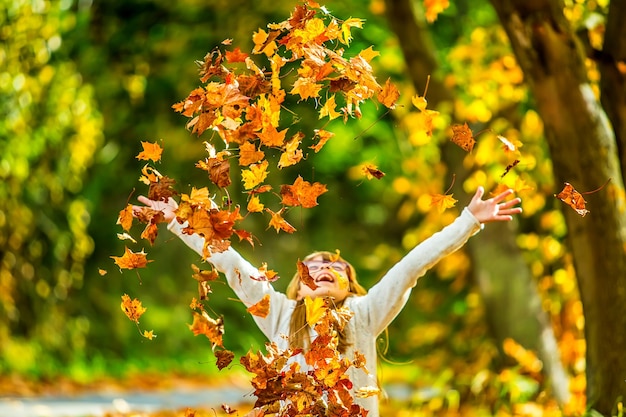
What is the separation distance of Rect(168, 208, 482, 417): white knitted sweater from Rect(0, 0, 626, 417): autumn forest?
0.14 meters

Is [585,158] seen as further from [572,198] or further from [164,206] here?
[164,206]

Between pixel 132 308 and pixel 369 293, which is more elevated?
pixel 132 308

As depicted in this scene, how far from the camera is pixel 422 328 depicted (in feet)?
28.9

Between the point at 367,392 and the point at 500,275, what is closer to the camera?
the point at 367,392

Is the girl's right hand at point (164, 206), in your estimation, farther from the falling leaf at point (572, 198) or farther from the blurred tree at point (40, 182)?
the blurred tree at point (40, 182)

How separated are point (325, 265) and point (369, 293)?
19 centimetres

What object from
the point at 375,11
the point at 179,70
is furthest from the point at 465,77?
the point at 179,70

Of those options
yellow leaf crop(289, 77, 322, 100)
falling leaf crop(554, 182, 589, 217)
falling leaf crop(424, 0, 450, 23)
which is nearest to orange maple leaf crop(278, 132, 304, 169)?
yellow leaf crop(289, 77, 322, 100)

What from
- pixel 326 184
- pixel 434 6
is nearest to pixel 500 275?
pixel 434 6

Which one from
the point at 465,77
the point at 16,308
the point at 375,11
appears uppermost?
the point at 375,11

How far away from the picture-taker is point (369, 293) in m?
4.13

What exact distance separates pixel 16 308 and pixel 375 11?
4539 mm

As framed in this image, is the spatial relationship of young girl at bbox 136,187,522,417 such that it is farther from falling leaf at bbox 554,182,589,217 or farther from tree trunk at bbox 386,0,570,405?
tree trunk at bbox 386,0,570,405

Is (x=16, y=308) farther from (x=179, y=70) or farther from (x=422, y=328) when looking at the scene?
(x=422, y=328)
